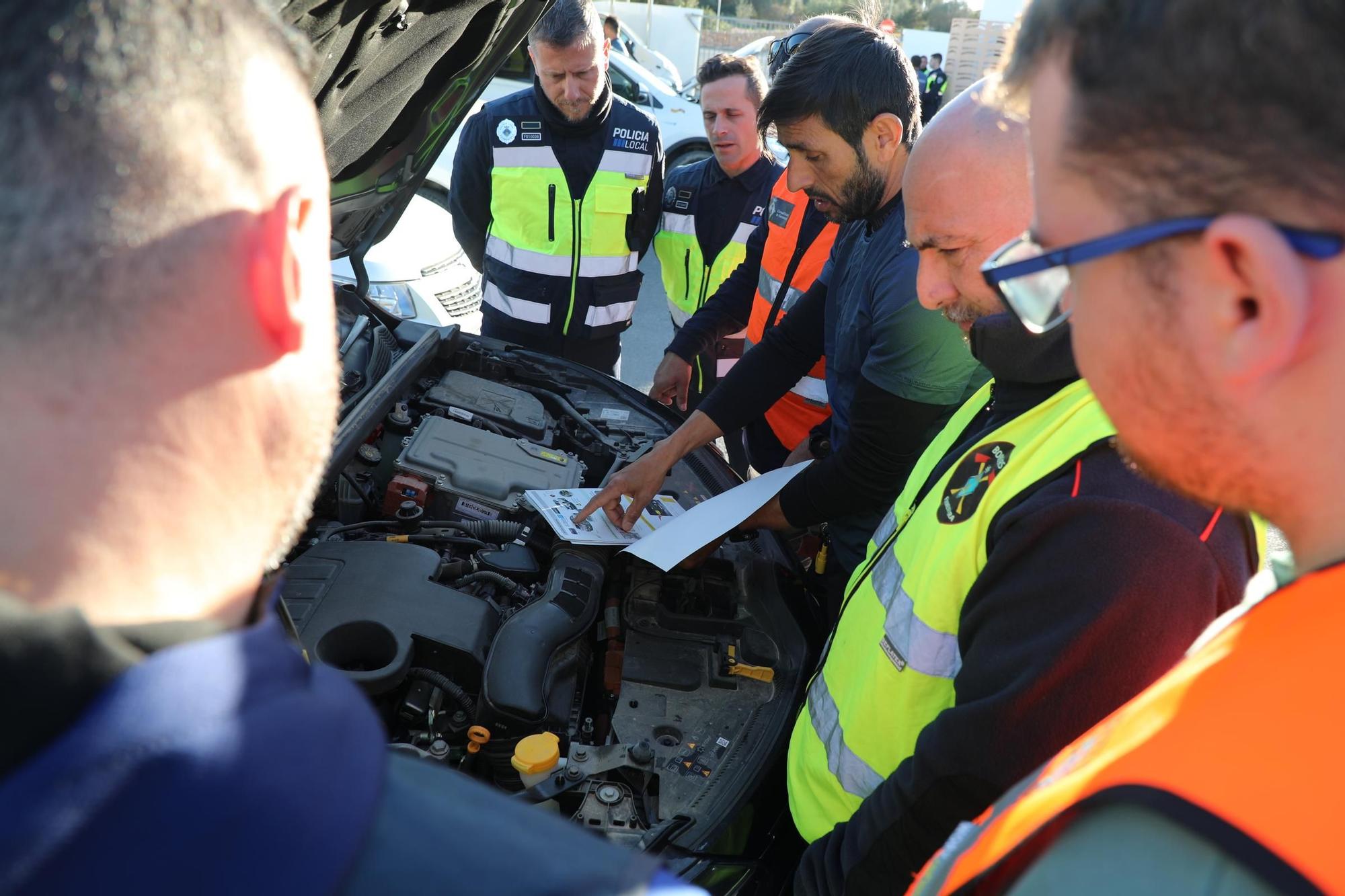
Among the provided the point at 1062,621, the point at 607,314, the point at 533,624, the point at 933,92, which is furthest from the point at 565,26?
the point at 933,92

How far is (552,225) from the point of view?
386 centimetres

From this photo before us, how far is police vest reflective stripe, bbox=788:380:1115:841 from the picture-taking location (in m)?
1.27

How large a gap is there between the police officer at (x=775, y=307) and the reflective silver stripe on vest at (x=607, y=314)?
0.47 metres

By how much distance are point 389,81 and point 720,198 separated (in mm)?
2019

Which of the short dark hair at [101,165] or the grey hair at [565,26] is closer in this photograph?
the short dark hair at [101,165]

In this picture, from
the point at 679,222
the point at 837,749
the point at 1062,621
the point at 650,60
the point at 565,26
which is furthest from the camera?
the point at 650,60

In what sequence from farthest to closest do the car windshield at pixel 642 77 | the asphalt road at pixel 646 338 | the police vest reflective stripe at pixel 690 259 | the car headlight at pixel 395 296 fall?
the car windshield at pixel 642 77, the asphalt road at pixel 646 338, the car headlight at pixel 395 296, the police vest reflective stripe at pixel 690 259

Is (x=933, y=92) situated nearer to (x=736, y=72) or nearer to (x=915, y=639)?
(x=736, y=72)

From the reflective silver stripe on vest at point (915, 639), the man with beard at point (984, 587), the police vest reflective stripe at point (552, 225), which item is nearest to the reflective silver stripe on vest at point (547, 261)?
the police vest reflective stripe at point (552, 225)

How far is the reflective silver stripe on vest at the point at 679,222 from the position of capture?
13.6 ft

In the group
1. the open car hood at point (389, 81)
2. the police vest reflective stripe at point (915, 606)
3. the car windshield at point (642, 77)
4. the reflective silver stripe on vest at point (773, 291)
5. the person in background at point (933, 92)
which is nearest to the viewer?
the police vest reflective stripe at point (915, 606)

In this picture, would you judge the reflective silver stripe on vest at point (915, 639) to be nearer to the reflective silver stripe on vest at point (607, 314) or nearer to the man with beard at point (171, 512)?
the man with beard at point (171, 512)

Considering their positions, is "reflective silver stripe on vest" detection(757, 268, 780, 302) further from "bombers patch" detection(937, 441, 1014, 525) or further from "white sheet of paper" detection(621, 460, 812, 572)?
"bombers patch" detection(937, 441, 1014, 525)

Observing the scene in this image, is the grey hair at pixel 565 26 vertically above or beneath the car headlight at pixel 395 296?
above
